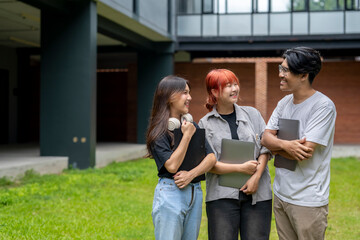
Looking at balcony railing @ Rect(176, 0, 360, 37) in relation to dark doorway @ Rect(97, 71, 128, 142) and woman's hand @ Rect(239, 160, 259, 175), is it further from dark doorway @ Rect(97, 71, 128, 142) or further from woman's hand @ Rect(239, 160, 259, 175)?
woman's hand @ Rect(239, 160, 259, 175)

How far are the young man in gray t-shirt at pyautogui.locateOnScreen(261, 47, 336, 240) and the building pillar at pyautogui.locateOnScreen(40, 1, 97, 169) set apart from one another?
330 inches

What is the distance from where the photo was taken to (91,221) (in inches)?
221

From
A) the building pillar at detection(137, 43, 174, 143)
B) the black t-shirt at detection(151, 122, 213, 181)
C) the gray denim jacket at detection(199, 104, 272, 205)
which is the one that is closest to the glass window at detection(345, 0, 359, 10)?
the building pillar at detection(137, 43, 174, 143)

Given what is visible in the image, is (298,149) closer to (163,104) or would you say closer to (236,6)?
(163,104)

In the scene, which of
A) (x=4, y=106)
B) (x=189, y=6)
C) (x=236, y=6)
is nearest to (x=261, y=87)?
(x=236, y=6)

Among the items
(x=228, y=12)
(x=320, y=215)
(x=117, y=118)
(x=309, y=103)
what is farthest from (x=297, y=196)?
(x=117, y=118)

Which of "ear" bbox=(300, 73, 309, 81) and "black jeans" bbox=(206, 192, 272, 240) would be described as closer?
"ear" bbox=(300, 73, 309, 81)

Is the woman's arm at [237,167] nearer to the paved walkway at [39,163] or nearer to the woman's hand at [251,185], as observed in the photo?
the woman's hand at [251,185]

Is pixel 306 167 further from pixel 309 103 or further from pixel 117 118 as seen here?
pixel 117 118

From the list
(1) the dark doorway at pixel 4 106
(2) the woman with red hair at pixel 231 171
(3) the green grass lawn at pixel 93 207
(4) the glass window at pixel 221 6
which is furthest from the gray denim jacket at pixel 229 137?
(1) the dark doorway at pixel 4 106

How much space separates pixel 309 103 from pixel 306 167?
40 cm

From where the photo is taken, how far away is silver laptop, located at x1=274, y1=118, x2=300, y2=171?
288 centimetres

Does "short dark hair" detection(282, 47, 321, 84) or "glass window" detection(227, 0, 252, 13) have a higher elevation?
"glass window" detection(227, 0, 252, 13)

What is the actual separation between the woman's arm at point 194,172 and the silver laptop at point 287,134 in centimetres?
43
